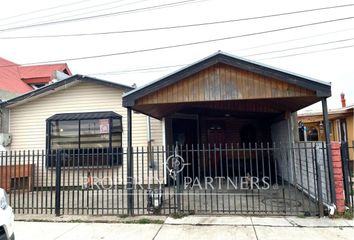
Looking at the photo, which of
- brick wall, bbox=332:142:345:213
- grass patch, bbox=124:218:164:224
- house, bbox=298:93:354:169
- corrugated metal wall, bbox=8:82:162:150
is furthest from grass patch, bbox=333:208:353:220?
corrugated metal wall, bbox=8:82:162:150

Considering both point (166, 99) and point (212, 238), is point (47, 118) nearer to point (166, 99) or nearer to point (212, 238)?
point (166, 99)

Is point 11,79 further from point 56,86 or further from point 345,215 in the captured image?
point 345,215

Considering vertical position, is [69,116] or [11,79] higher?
[11,79]

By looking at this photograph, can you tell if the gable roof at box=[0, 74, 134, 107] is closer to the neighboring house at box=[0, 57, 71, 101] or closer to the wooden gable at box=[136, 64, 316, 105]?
the wooden gable at box=[136, 64, 316, 105]

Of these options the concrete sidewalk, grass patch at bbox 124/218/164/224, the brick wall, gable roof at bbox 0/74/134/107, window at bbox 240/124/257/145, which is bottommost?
the concrete sidewalk

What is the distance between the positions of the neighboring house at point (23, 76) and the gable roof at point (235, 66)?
35.0 ft

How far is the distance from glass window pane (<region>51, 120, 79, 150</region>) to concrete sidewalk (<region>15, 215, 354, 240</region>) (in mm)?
4987

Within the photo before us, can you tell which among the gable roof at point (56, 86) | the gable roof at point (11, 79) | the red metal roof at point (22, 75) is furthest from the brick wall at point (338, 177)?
the gable roof at point (11, 79)

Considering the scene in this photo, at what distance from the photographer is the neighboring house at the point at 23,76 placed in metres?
15.6

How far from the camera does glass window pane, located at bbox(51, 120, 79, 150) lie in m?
10.8

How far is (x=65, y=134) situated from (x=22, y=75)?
9547 mm

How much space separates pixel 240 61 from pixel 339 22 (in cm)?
720

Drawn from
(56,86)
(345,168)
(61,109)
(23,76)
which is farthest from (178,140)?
(23,76)

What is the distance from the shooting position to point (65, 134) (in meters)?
10.8
